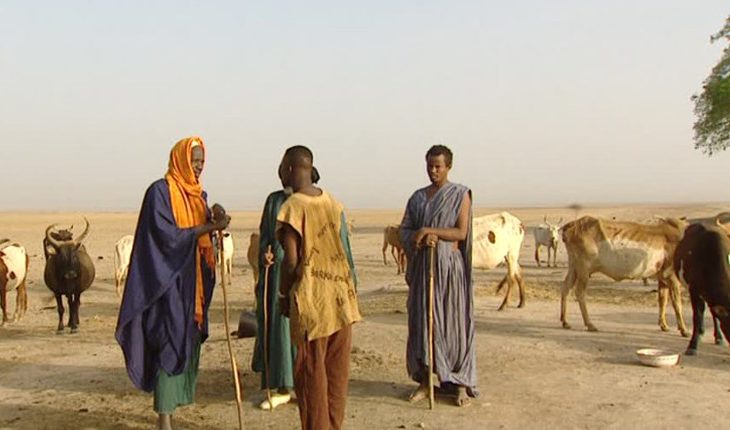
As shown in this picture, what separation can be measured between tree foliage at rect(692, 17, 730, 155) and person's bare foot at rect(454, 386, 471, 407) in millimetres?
27460

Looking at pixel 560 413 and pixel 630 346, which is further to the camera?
pixel 630 346

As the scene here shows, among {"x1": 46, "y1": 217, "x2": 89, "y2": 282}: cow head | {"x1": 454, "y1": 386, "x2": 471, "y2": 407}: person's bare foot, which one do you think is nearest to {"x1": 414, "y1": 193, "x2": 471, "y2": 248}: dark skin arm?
{"x1": 454, "y1": 386, "x2": 471, "y2": 407}: person's bare foot

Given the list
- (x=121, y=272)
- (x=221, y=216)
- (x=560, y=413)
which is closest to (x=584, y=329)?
(x=560, y=413)

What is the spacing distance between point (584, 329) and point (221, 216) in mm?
6254

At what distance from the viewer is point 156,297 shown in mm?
5031

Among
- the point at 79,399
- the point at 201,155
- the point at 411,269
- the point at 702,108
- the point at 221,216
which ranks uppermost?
the point at 702,108

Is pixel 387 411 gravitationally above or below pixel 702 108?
below

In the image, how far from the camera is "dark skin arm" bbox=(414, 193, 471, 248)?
584 centimetres

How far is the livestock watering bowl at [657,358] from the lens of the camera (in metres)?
7.31

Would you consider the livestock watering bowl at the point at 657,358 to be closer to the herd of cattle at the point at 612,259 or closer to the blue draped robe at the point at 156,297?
the herd of cattle at the point at 612,259

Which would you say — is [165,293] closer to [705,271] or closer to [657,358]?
[657,358]

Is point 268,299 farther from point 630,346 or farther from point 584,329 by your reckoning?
point 584,329

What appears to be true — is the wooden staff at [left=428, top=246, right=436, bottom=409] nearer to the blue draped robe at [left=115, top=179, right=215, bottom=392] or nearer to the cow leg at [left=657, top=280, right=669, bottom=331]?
the blue draped robe at [left=115, top=179, right=215, bottom=392]

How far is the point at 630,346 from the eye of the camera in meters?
8.55
